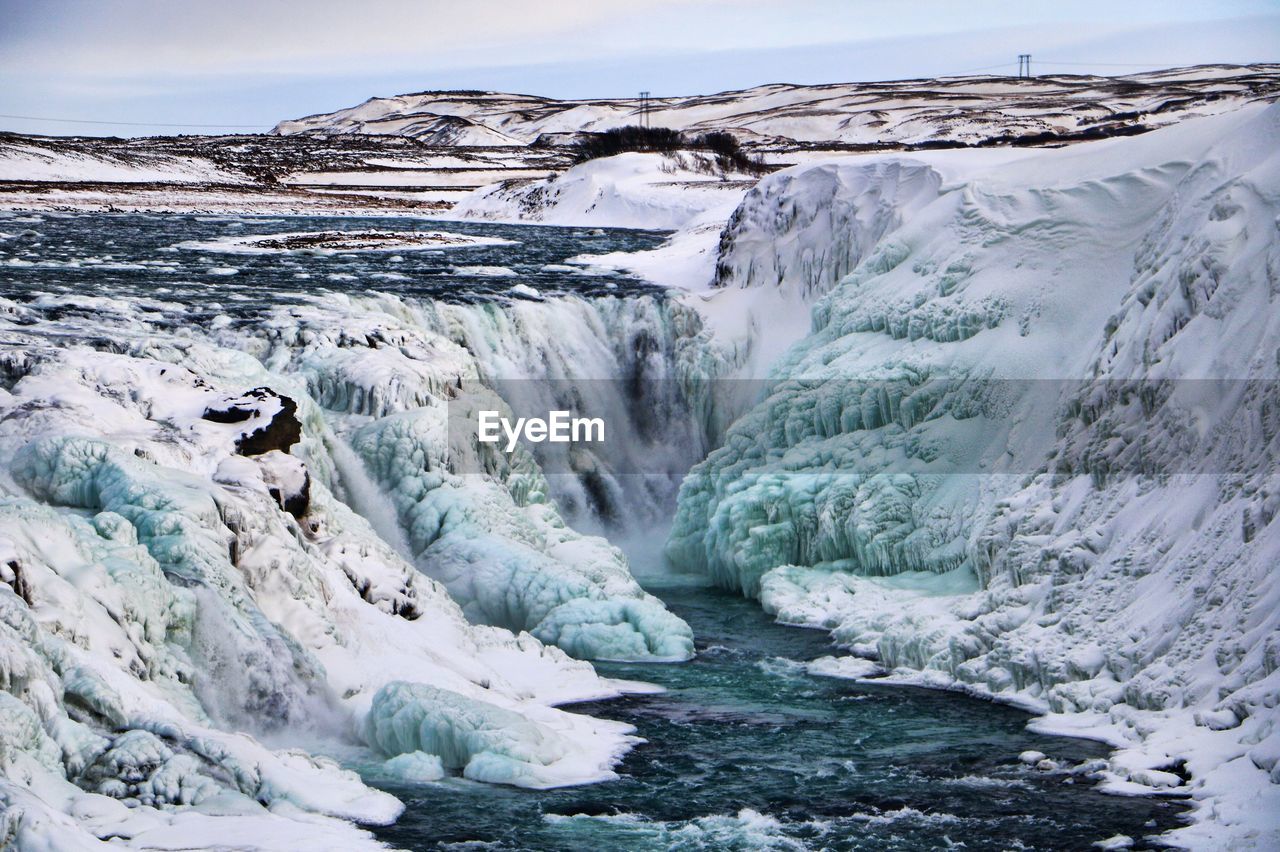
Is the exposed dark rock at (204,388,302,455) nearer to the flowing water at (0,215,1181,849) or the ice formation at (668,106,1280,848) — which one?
the flowing water at (0,215,1181,849)

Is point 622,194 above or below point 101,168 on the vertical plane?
below

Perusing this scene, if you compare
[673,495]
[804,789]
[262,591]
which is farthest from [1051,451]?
[262,591]

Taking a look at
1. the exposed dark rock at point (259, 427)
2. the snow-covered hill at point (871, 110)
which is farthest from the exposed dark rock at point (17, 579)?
the snow-covered hill at point (871, 110)

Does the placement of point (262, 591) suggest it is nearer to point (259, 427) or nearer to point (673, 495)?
point (259, 427)

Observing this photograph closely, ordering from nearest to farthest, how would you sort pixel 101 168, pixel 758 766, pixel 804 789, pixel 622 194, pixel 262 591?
1. pixel 804 789
2. pixel 758 766
3. pixel 262 591
4. pixel 622 194
5. pixel 101 168

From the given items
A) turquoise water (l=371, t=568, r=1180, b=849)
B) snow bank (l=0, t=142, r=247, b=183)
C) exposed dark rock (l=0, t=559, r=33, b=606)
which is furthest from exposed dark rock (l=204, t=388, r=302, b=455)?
snow bank (l=0, t=142, r=247, b=183)

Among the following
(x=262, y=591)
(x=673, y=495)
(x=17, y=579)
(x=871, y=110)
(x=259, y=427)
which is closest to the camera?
(x=17, y=579)
